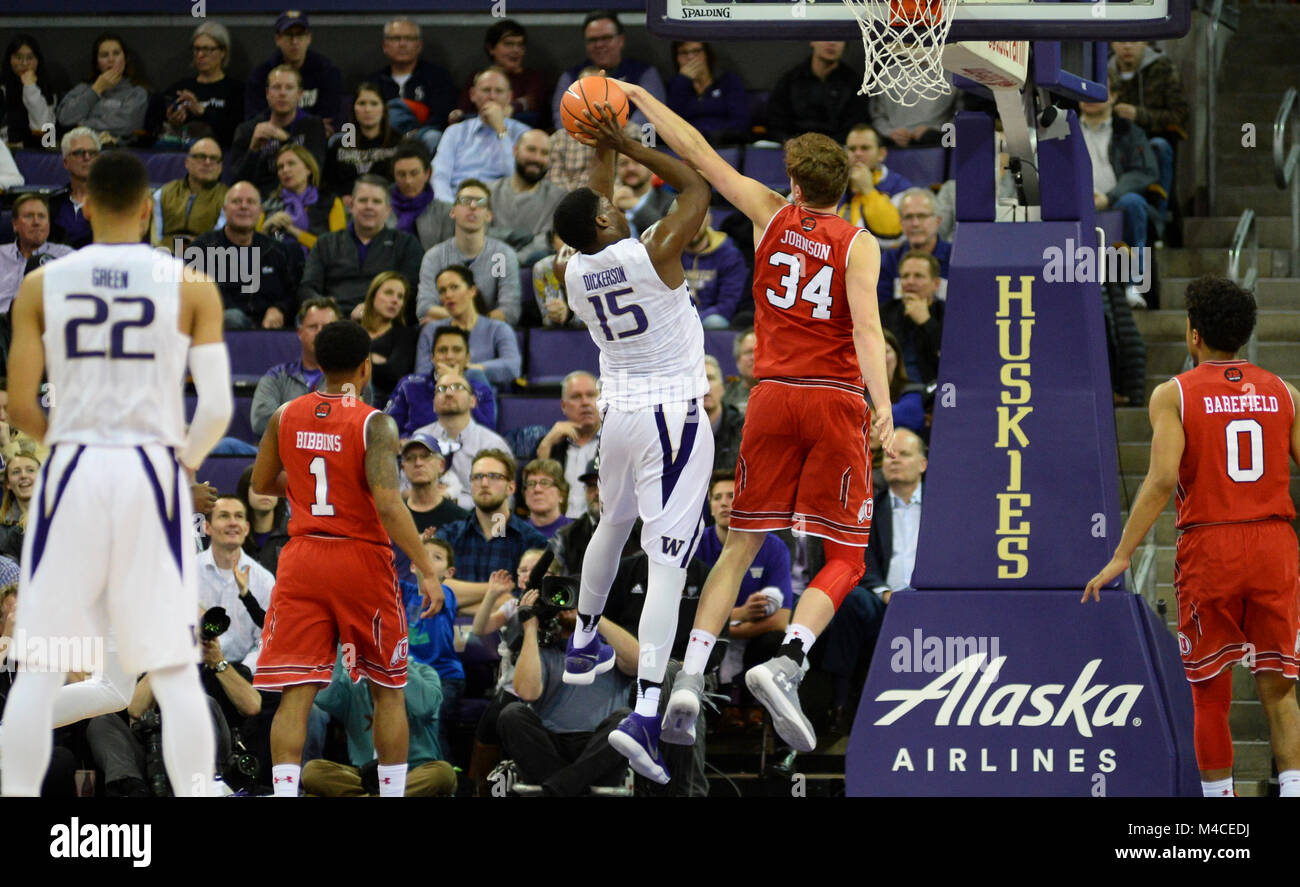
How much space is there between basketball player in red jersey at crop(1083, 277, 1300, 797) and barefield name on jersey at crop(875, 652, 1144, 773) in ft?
1.42

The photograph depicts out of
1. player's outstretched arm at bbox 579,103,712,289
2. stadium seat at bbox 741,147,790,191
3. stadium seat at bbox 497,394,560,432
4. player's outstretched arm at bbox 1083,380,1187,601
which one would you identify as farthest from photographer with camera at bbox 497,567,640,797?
stadium seat at bbox 741,147,790,191

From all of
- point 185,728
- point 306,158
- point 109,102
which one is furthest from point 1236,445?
point 109,102

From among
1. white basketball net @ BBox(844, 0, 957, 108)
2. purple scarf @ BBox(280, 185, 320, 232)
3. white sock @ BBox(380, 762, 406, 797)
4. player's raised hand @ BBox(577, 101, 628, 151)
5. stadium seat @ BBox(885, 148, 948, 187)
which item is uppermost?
stadium seat @ BBox(885, 148, 948, 187)

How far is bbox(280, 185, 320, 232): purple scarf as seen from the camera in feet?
46.8

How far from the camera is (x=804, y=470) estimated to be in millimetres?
8023

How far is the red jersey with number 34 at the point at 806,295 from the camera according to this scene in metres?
7.90

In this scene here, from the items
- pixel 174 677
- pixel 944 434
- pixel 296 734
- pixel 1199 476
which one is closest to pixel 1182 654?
pixel 1199 476

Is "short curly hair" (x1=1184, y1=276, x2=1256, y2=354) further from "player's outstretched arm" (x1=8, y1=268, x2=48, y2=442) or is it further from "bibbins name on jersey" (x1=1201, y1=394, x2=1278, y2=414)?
"player's outstretched arm" (x1=8, y1=268, x2=48, y2=442)

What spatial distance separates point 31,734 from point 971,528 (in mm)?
4555

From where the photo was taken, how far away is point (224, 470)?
11.8 meters

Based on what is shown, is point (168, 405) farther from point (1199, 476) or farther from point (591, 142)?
point (1199, 476)

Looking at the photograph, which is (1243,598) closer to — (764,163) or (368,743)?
(368,743)

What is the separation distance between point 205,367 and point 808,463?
292 cm

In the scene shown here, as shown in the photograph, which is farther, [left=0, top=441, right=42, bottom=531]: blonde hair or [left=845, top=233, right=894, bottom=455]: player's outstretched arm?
[left=0, top=441, right=42, bottom=531]: blonde hair
